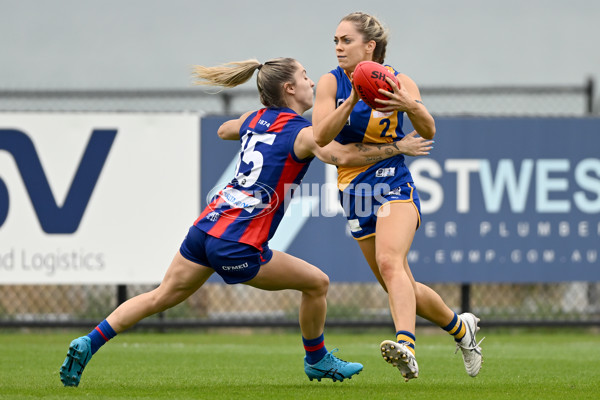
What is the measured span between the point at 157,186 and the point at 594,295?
495 centimetres

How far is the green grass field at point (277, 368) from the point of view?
525 centimetres

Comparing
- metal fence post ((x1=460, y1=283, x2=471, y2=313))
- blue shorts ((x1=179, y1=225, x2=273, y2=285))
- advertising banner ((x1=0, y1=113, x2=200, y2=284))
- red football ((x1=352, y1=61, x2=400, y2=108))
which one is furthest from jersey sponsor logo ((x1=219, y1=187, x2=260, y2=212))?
metal fence post ((x1=460, y1=283, x2=471, y2=313))

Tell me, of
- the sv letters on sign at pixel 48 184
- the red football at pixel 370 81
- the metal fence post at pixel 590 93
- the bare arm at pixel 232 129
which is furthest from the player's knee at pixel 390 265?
the metal fence post at pixel 590 93

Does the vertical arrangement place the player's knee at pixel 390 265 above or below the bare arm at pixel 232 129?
below

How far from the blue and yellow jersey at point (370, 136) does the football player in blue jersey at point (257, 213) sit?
0.09 metres

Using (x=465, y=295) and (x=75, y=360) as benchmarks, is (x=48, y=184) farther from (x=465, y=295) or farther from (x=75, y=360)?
(x=75, y=360)

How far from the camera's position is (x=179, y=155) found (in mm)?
9914

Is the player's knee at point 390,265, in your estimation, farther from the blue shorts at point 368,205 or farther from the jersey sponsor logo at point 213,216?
the jersey sponsor logo at point 213,216

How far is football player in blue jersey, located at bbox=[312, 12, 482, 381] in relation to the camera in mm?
5141

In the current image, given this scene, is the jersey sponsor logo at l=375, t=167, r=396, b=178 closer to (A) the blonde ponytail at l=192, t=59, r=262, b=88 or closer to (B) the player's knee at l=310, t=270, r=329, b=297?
(B) the player's knee at l=310, t=270, r=329, b=297

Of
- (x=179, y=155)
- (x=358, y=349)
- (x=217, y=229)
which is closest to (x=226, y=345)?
(x=358, y=349)

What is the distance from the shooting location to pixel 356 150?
215 inches

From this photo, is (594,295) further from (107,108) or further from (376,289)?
(107,108)

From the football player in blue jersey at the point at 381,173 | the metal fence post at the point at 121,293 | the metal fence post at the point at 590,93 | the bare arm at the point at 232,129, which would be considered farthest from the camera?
the metal fence post at the point at 590,93
